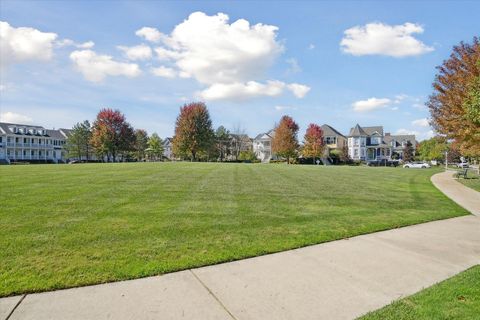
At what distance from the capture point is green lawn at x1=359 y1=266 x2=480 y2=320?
3.30 metres

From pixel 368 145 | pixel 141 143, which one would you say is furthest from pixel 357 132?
pixel 141 143

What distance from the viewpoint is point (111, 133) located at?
6631 cm

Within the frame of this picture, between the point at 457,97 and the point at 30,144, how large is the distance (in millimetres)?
88313

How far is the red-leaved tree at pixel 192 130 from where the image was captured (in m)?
65.5

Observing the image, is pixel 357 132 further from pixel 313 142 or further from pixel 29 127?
pixel 29 127

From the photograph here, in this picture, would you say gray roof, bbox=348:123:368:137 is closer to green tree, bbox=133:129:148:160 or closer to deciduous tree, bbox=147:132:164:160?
deciduous tree, bbox=147:132:164:160

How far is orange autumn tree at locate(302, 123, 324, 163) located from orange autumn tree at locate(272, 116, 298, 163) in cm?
228

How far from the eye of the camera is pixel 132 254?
4.88 metres

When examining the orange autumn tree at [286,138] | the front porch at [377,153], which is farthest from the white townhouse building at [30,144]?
the front porch at [377,153]

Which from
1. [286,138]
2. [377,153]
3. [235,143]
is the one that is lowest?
[377,153]

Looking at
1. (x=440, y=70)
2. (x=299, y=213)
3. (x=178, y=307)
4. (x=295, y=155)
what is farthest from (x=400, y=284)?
(x=295, y=155)

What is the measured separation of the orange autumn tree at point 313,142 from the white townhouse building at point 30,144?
56.8m

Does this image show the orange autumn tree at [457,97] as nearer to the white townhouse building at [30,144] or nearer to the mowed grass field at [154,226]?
the mowed grass field at [154,226]

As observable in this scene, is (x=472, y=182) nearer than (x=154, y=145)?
Yes
